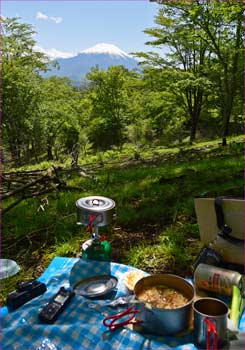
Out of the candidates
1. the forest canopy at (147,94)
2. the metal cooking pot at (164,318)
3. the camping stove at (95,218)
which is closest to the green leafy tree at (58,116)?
the forest canopy at (147,94)

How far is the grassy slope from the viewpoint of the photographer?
3.31m

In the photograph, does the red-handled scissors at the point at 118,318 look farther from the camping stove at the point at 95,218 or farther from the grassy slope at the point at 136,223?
the grassy slope at the point at 136,223

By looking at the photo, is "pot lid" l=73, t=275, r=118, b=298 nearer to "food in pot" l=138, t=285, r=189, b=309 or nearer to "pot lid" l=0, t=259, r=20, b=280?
"food in pot" l=138, t=285, r=189, b=309

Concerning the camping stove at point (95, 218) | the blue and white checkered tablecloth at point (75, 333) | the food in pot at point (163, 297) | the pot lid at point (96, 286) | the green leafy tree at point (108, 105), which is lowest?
the blue and white checkered tablecloth at point (75, 333)

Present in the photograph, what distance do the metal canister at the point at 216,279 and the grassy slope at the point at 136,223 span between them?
695 millimetres

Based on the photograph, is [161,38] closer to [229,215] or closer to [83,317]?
[229,215]

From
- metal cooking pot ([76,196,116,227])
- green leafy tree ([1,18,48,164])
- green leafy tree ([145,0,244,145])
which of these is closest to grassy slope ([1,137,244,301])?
metal cooking pot ([76,196,116,227])

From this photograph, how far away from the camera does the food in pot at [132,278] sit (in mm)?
2441

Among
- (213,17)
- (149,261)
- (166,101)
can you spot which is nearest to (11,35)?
(166,101)

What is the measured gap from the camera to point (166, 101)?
17078 millimetres

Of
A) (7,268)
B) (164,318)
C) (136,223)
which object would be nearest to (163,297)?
(164,318)

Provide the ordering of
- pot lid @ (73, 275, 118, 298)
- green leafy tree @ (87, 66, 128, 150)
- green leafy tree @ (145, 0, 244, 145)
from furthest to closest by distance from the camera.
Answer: green leafy tree @ (87, 66, 128, 150) → green leafy tree @ (145, 0, 244, 145) → pot lid @ (73, 275, 118, 298)

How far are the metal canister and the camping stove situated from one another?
0.81m

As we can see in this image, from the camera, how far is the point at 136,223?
13.9 ft
